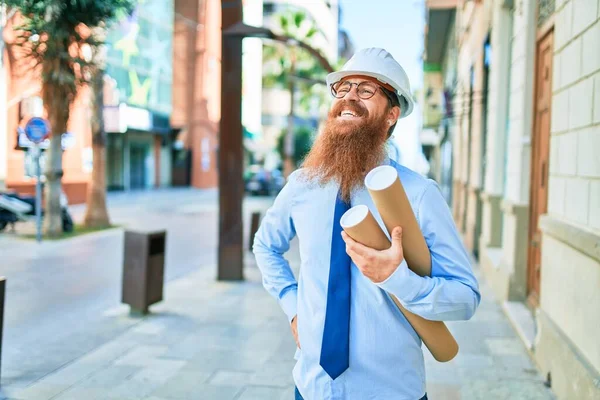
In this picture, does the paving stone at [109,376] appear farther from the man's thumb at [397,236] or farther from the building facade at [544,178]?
the man's thumb at [397,236]

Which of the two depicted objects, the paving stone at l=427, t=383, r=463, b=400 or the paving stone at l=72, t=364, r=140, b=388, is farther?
the paving stone at l=72, t=364, r=140, b=388

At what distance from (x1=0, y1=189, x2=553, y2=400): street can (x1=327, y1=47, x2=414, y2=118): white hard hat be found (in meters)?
2.94

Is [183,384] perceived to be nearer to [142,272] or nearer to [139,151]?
[142,272]

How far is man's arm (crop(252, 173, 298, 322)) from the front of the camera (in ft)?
6.95

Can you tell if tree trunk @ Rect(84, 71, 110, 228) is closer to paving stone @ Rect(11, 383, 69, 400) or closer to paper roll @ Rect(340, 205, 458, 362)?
paving stone @ Rect(11, 383, 69, 400)

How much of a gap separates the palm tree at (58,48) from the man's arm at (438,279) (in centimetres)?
1154

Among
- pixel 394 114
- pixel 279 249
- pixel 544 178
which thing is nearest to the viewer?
pixel 394 114

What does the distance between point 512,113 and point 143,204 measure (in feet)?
67.0

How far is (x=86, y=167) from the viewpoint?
25.1 metres

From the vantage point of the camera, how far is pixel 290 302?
6.97ft

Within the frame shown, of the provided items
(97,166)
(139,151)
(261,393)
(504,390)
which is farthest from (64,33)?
(139,151)

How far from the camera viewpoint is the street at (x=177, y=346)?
4.50 m

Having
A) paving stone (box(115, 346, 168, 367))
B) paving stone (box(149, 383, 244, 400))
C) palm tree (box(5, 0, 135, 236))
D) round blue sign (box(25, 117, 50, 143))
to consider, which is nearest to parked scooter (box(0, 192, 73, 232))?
palm tree (box(5, 0, 135, 236))

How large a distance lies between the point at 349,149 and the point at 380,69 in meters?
0.27
